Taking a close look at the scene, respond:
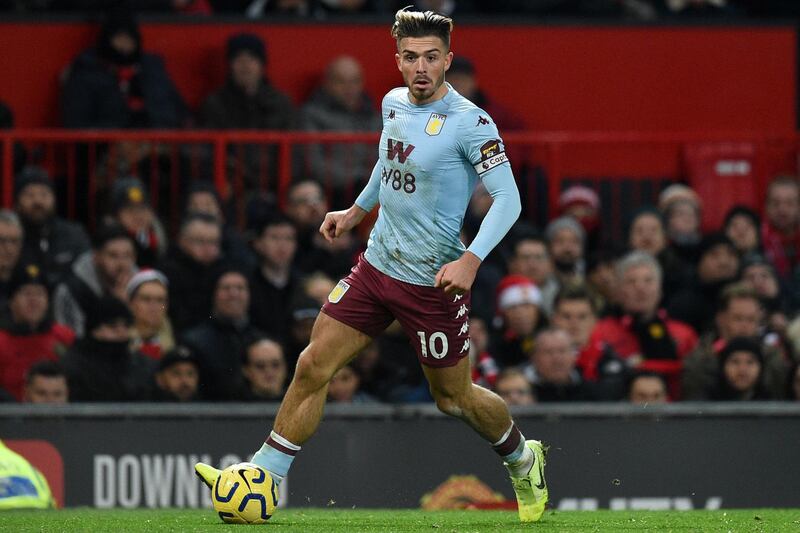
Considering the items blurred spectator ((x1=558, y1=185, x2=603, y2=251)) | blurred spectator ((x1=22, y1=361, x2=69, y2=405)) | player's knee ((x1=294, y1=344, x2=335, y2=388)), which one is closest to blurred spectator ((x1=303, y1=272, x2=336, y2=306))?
blurred spectator ((x1=22, y1=361, x2=69, y2=405))

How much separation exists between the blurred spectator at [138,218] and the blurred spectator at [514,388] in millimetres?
3009

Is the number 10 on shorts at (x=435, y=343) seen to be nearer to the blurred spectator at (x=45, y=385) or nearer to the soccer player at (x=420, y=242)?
the soccer player at (x=420, y=242)

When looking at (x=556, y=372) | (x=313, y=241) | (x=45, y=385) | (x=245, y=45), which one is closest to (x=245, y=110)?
(x=245, y=45)

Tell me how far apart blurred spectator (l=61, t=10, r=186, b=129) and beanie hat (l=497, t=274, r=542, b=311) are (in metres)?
3.40

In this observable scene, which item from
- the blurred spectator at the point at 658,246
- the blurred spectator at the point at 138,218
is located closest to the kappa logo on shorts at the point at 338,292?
the blurred spectator at the point at 138,218

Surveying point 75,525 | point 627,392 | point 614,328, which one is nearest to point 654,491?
point 627,392

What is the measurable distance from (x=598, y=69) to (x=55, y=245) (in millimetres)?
5774

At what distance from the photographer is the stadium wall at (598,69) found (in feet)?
51.5

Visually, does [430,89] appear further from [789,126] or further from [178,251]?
[789,126]

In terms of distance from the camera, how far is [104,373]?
1195cm

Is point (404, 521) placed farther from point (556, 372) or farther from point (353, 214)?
point (556, 372)

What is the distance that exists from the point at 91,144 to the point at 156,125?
997 mm

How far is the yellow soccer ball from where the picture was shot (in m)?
8.33

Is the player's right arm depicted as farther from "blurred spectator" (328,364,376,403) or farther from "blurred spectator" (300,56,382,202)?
"blurred spectator" (300,56,382,202)
